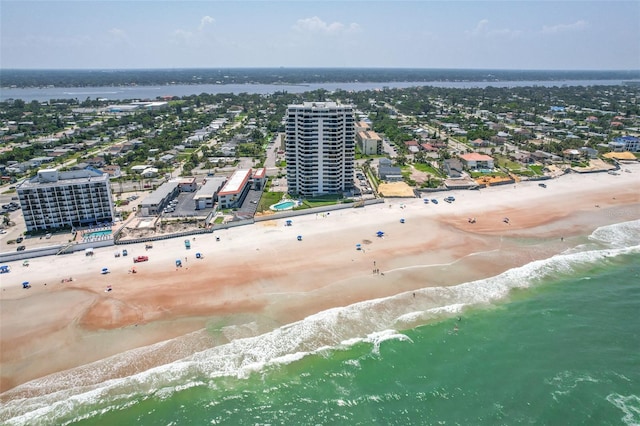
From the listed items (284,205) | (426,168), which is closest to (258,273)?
(284,205)

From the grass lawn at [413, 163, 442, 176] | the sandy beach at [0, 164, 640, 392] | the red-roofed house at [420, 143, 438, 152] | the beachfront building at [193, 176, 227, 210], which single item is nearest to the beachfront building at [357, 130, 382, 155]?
the red-roofed house at [420, 143, 438, 152]

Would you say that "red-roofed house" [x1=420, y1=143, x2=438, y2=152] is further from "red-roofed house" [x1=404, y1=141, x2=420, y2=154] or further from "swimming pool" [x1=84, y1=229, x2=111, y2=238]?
"swimming pool" [x1=84, y1=229, x2=111, y2=238]

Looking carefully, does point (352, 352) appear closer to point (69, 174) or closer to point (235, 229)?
point (235, 229)

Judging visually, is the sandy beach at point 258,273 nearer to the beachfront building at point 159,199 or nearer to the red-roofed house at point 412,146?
the beachfront building at point 159,199

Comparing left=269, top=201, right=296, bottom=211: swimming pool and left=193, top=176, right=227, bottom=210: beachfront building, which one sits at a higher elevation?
left=193, top=176, right=227, bottom=210: beachfront building

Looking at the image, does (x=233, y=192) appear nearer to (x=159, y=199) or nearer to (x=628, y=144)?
(x=159, y=199)

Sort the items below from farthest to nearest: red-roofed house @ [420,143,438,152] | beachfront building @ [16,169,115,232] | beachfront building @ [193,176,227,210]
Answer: red-roofed house @ [420,143,438,152] < beachfront building @ [193,176,227,210] < beachfront building @ [16,169,115,232]

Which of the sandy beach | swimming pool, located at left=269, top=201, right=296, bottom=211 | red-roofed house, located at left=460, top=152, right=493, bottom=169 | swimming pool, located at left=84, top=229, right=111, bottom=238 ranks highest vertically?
red-roofed house, located at left=460, top=152, right=493, bottom=169

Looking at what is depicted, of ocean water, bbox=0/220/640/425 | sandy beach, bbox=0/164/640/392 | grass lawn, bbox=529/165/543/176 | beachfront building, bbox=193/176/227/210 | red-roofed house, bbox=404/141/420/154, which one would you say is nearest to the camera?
ocean water, bbox=0/220/640/425

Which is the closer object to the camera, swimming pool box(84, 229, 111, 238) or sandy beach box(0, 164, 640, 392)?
sandy beach box(0, 164, 640, 392)
